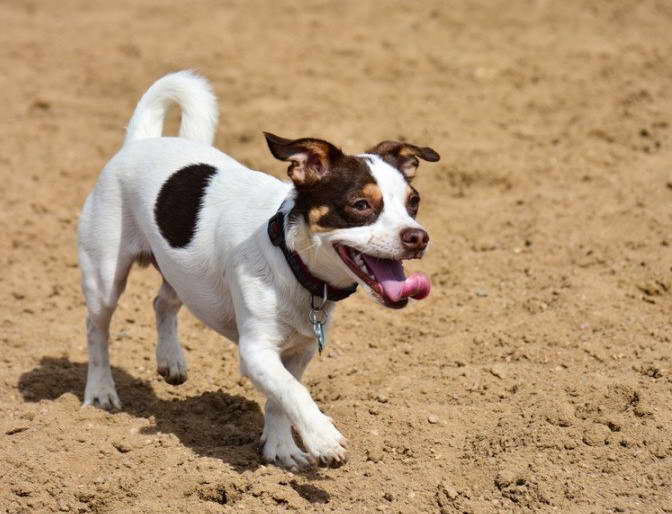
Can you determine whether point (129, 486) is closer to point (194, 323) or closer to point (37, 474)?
point (37, 474)

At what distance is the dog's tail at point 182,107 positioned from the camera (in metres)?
6.08

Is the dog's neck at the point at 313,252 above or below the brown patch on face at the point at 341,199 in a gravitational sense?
below

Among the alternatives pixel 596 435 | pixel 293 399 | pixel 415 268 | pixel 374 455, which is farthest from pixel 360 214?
pixel 415 268

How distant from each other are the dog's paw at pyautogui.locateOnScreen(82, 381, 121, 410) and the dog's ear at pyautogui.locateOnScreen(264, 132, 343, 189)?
2.16 m

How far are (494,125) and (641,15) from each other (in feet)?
12.6

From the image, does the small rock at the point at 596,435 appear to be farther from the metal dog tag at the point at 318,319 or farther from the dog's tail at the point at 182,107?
the dog's tail at the point at 182,107

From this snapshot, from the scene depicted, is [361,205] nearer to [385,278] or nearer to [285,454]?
[385,278]

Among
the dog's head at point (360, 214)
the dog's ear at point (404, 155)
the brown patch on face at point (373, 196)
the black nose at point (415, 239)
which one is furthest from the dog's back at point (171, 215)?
the black nose at point (415, 239)

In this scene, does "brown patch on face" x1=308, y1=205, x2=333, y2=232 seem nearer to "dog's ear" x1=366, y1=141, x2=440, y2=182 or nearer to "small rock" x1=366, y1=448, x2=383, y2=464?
"dog's ear" x1=366, y1=141, x2=440, y2=182

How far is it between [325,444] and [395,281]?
846 mm

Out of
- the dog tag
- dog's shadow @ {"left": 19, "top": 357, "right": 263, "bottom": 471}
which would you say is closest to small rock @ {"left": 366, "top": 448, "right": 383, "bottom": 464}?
dog's shadow @ {"left": 19, "top": 357, "right": 263, "bottom": 471}

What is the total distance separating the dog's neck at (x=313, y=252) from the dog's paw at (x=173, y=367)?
1.66 meters

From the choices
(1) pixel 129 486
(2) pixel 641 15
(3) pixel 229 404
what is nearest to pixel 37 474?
(1) pixel 129 486

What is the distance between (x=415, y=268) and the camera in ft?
24.4
